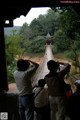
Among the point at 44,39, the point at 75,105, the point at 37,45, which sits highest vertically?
the point at 44,39

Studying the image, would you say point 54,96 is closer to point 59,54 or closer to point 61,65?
point 61,65

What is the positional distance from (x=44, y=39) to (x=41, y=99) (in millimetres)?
18125

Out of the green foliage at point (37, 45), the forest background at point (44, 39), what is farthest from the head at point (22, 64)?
the green foliage at point (37, 45)

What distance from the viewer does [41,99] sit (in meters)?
3.70

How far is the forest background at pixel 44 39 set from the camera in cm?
1148

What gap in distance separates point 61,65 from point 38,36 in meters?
18.8

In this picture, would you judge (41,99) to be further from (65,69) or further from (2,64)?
(2,64)

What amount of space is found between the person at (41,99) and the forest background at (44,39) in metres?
7.06

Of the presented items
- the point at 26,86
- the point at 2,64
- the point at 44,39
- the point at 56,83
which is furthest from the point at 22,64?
the point at 44,39

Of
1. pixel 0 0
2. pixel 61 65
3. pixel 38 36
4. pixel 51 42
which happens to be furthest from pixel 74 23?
pixel 38 36

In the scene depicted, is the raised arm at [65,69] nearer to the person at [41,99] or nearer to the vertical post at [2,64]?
the person at [41,99]

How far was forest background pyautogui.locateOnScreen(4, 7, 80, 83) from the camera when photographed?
11.5m

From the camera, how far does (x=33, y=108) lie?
3.56 meters

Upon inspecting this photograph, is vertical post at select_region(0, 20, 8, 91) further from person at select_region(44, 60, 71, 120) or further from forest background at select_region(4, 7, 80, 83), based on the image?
forest background at select_region(4, 7, 80, 83)
